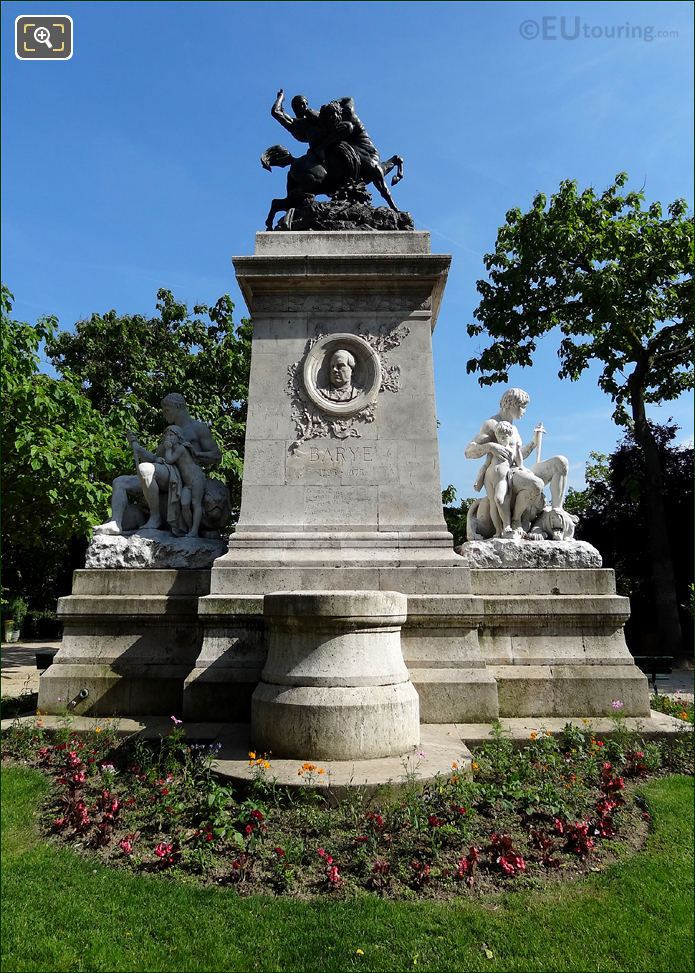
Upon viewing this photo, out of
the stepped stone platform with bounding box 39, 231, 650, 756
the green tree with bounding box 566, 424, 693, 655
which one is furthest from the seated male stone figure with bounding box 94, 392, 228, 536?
the green tree with bounding box 566, 424, 693, 655

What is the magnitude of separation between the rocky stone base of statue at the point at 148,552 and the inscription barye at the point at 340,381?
1823 mm

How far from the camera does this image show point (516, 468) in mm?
9172

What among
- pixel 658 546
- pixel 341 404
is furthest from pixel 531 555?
pixel 658 546

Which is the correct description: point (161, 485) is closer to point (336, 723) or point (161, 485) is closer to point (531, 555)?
point (336, 723)

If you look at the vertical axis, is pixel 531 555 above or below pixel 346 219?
below

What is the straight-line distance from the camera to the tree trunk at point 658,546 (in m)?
20.1

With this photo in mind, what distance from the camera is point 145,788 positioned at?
5.88 m

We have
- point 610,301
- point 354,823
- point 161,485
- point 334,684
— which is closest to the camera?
point 354,823

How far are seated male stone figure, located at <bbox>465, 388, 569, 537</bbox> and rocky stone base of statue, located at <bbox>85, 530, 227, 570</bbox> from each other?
3787 mm

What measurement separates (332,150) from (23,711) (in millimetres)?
9314

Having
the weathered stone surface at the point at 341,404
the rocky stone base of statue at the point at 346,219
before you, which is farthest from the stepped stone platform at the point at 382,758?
the rocky stone base of statue at the point at 346,219

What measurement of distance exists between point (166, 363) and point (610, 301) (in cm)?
1547

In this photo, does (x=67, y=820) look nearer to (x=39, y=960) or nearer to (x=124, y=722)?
(x=39, y=960)

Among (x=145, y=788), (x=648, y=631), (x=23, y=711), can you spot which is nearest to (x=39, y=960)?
(x=145, y=788)
